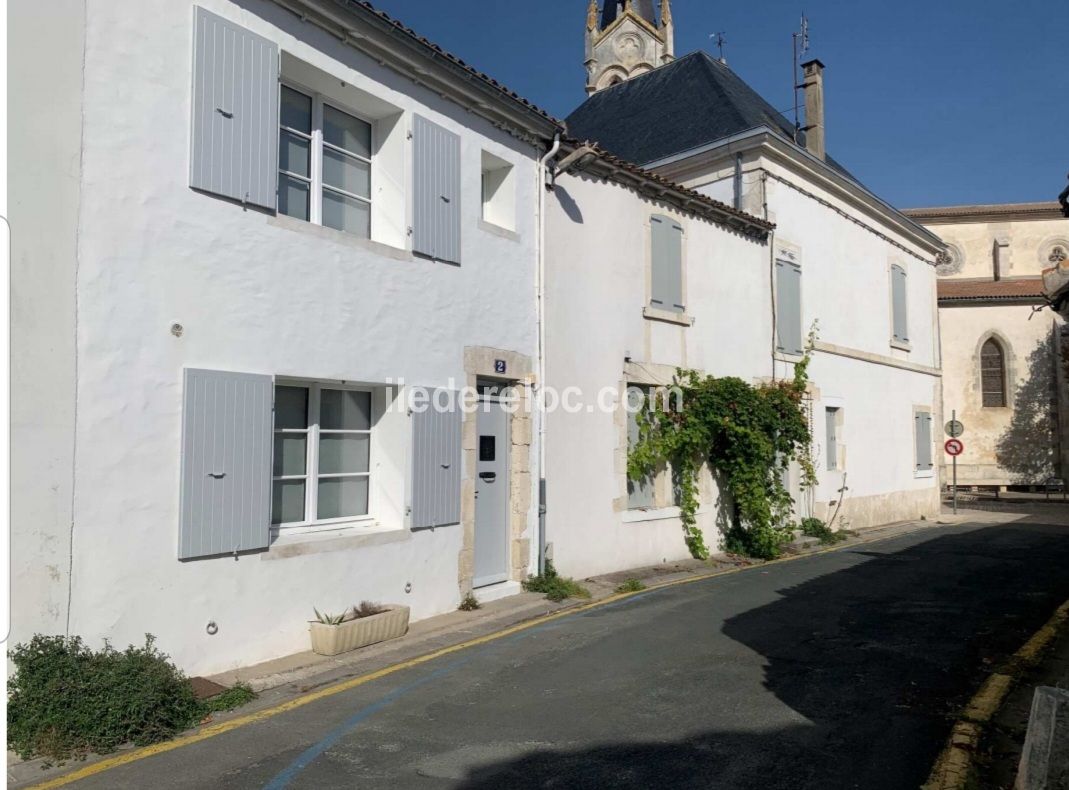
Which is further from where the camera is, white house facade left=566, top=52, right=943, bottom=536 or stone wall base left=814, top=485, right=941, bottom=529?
stone wall base left=814, top=485, right=941, bottom=529

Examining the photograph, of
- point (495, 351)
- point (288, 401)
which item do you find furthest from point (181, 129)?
point (495, 351)

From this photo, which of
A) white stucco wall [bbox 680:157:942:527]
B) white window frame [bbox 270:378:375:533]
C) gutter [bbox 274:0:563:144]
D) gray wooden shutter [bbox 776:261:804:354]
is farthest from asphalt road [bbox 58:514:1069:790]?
white stucco wall [bbox 680:157:942:527]

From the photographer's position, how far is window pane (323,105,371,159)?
24.0ft

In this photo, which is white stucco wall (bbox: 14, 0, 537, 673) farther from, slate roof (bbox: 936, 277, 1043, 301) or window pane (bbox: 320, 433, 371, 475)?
slate roof (bbox: 936, 277, 1043, 301)

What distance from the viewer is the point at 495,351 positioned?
8.58 meters

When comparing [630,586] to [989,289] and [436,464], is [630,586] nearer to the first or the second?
[436,464]

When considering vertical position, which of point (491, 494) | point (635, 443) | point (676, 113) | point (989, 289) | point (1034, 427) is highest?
point (676, 113)

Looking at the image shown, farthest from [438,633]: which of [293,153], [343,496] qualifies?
[293,153]

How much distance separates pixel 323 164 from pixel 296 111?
465 millimetres

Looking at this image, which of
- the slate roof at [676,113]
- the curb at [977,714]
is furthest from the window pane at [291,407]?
the slate roof at [676,113]

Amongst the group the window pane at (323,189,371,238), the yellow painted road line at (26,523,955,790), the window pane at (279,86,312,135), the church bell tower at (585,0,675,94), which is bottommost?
the yellow painted road line at (26,523,955,790)

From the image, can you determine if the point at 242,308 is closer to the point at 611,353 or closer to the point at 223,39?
the point at 223,39

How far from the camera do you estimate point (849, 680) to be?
559cm

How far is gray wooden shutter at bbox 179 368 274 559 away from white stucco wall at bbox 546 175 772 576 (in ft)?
12.4
